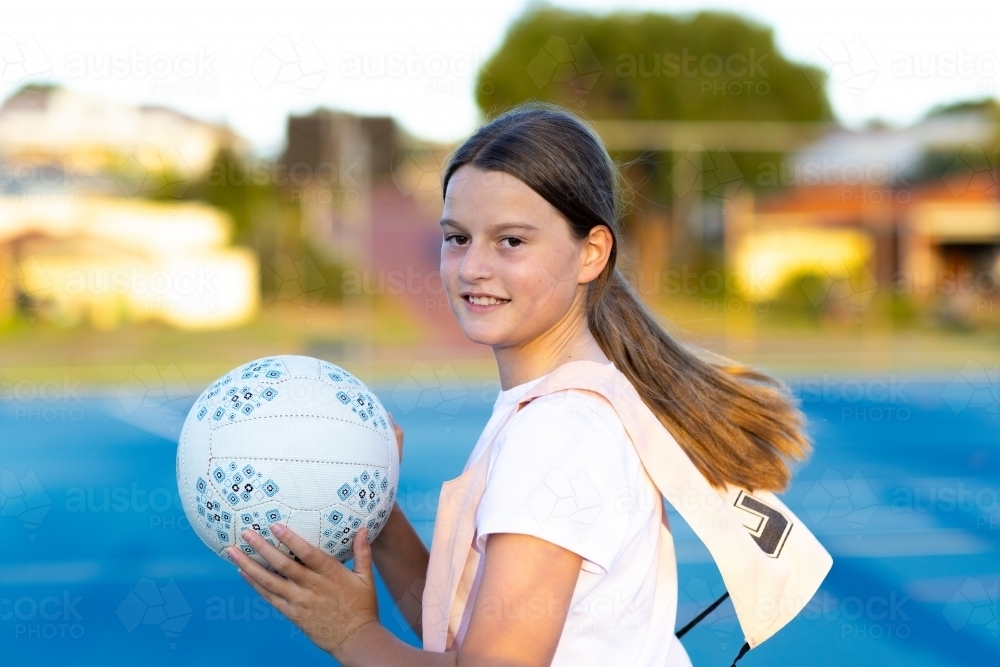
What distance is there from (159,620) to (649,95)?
2291cm

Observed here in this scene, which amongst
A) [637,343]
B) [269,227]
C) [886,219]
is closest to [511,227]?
[637,343]

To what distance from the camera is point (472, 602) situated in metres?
→ 1.66

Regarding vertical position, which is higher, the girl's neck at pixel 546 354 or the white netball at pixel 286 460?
the girl's neck at pixel 546 354

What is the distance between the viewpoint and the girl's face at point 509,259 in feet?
5.74

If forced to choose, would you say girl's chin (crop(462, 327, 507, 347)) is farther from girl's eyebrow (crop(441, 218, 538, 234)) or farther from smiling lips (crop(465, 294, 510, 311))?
girl's eyebrow (crop(441, 218, 538, 234))

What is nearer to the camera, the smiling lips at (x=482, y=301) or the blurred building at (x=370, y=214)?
the smiling lips at (x=482, y=301)

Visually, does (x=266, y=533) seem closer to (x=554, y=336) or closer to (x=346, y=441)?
(x=346, y=441)

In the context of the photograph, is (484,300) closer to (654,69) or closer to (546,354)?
(546,354)

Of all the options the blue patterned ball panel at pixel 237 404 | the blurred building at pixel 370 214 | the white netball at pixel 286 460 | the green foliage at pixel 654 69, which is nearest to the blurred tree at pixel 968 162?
the green foliage at pixel 654 69

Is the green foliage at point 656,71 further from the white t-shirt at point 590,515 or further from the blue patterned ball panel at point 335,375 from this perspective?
the white t-shirt at point 590,515

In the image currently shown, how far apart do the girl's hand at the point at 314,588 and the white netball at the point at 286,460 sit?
51mm

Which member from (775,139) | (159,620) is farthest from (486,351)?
(159,620)

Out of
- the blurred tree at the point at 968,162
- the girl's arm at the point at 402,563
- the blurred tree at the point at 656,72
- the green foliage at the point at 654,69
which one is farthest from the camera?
the green foliage at the point at 654,69

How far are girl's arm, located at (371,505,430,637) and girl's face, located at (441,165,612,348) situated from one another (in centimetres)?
62
